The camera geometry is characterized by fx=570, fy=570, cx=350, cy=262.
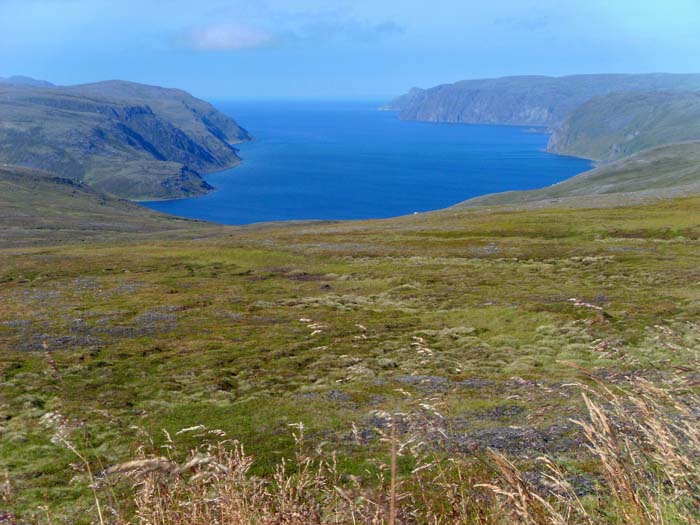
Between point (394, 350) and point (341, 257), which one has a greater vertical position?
point (394, 350)

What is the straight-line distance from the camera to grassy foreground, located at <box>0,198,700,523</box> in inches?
835

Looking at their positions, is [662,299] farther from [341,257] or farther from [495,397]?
[341,257]

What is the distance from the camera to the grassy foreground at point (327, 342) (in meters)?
21.2

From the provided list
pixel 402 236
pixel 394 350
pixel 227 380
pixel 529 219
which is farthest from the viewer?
pixel 529 219

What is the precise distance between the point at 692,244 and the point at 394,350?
5791cm

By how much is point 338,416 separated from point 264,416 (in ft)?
12.1

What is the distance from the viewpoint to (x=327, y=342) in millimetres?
41625

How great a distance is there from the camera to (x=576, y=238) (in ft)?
293

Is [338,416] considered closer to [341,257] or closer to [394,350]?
[394,350]

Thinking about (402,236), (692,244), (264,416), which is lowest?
(402,236)

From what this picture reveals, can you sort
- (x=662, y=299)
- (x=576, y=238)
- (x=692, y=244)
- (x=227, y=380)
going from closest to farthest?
(x=227, y=380) < (x=662, y=299) < (x=692, y=244) < (x=576, y=238)

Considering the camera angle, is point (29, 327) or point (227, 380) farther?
point (29, 327)

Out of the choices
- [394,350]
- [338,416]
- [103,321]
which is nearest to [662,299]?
[394,350]

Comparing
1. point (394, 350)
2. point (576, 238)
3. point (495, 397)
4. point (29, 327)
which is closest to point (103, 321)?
point (29, 327)
